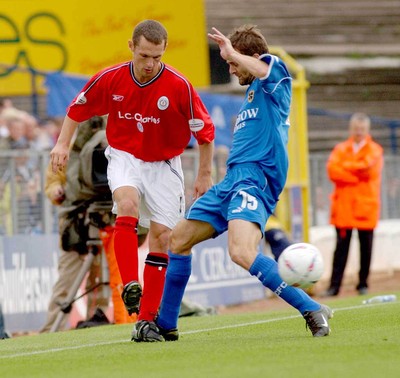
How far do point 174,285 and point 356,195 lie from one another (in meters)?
9.21

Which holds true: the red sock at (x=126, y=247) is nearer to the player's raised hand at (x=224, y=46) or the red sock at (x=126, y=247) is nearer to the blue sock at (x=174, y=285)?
the blue sock at (x=174, y=285)

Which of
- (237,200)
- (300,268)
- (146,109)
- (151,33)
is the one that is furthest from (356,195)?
(300,268)

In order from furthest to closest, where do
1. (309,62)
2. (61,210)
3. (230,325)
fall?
(309,62) → (61,210) → (230,325)

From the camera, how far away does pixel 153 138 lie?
902 centimetres

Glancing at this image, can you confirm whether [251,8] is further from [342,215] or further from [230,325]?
[230,325]

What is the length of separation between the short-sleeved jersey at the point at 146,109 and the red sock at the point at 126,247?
1.71 ft

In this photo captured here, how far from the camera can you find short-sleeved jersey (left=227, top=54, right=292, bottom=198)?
26.9 feet

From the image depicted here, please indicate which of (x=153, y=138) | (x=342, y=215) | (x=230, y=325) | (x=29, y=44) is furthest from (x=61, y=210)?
(x=29, y=44)

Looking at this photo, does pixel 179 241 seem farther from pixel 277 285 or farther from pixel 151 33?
pixel 151 33

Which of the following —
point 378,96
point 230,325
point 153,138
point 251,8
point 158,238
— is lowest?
point 230,325

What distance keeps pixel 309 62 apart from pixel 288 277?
21.5m

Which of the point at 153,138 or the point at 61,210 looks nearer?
the point at 153,138

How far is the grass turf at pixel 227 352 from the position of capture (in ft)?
21.4

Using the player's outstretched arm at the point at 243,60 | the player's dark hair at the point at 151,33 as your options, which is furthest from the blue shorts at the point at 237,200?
the player's dark hair at the point at 151,33
